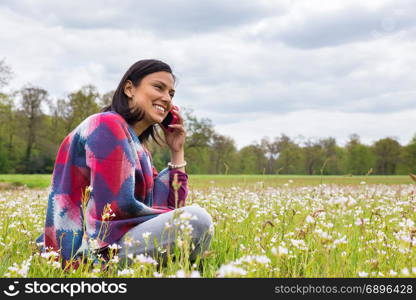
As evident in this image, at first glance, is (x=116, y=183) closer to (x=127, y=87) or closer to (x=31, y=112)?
(x=127, y=87)

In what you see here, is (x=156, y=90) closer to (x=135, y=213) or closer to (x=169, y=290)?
(x=135, y=213)

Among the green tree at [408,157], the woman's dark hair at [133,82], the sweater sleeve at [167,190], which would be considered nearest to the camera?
the woman's dark hair at [133,82]

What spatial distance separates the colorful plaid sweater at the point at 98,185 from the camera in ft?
10.5

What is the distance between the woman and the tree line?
30436 mm

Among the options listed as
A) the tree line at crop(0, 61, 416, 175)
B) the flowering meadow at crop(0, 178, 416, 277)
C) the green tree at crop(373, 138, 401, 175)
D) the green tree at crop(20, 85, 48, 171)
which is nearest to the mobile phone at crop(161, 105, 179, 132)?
the flowering meadow at crop(0, 178, 416, 277)

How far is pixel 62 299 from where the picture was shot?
2.31 meters

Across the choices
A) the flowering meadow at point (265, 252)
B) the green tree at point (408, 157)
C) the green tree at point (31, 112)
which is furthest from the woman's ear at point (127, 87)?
the green tree at point (408, 157)

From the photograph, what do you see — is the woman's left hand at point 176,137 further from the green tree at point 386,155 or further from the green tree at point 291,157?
the green tree at point 386,155

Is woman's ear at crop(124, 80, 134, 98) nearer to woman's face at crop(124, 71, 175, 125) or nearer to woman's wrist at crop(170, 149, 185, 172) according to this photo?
woman's face at crop(124, 71, 175, 125)

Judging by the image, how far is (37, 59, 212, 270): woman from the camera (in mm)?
3217

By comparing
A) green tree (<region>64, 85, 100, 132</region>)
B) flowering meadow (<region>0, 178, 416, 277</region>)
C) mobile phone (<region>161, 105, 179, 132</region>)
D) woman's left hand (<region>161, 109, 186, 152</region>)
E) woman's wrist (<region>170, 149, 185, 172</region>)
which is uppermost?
green tree (<region>64, 85, 100, 132</region>)

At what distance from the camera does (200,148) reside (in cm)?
6825

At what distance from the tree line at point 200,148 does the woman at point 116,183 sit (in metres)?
30.4

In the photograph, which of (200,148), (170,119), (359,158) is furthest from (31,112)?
(359,158)
